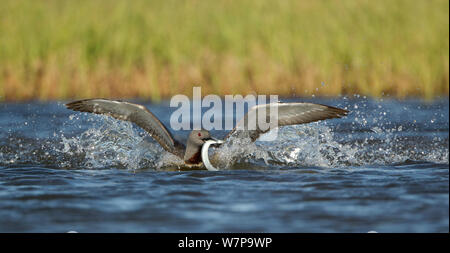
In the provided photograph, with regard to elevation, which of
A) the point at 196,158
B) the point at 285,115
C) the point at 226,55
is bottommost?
the point at 196,158

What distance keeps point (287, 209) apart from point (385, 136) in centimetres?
431

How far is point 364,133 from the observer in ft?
34.1

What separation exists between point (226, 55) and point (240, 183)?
632 cm

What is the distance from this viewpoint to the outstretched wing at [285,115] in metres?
7.80

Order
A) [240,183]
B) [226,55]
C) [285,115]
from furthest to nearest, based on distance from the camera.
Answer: [226,55] → [285,115] → [240,183]

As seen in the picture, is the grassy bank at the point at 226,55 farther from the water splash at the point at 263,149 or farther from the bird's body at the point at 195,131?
the bird's body at the point at 195,131

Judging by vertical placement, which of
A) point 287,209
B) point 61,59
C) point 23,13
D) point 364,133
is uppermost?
point 23,13

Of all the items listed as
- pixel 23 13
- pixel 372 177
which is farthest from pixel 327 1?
pixel 372 177

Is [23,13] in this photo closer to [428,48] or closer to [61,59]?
[61,59]

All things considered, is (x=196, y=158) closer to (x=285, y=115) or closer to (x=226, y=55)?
(x=285, y=115)

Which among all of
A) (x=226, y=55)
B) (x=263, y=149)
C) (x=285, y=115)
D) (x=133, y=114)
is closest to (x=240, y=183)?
(x=285, y=115)

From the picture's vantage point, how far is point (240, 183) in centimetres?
727

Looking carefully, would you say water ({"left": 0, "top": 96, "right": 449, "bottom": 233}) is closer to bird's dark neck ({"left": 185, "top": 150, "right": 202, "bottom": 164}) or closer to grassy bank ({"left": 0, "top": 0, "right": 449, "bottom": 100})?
bird's dark neck ({"left": 185, "top": 150, "right": 202, "bottom": 164})

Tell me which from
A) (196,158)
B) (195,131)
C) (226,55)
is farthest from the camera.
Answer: (226,55)
